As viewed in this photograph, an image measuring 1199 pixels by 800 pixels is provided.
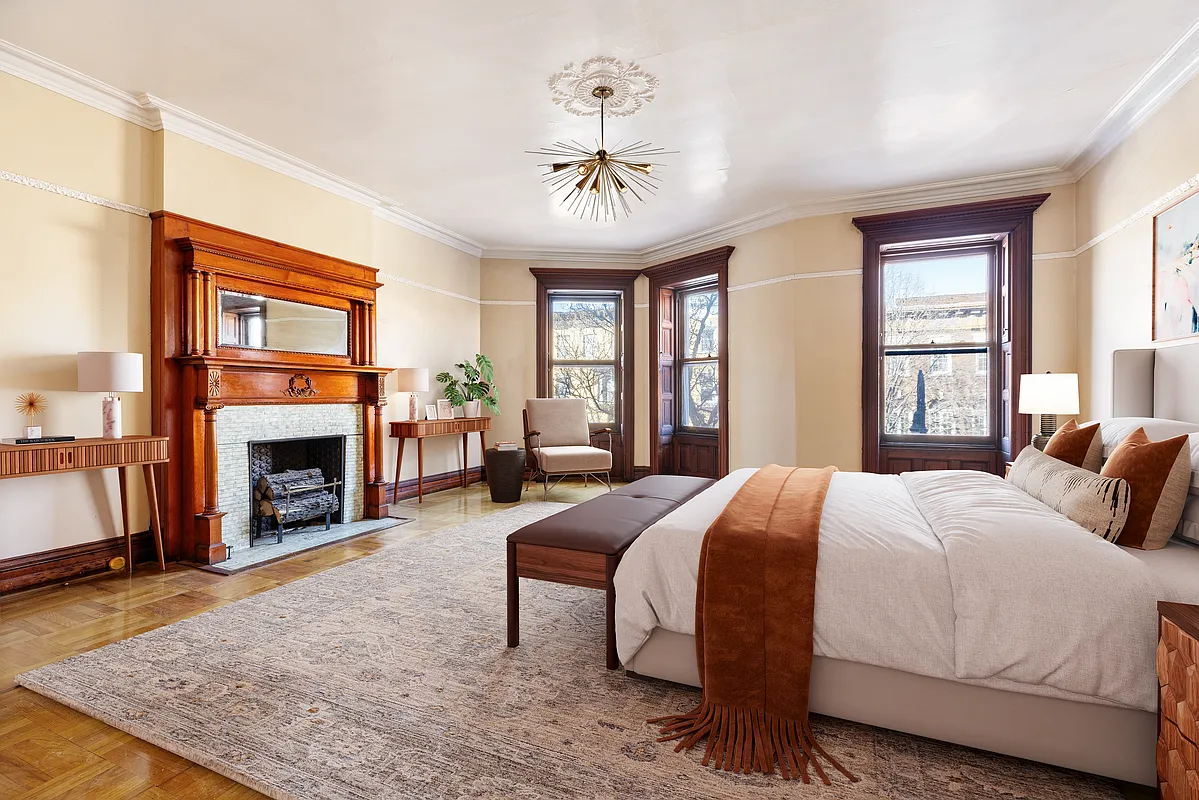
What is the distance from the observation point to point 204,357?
3.76 m

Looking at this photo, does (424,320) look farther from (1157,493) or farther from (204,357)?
(1157,493)

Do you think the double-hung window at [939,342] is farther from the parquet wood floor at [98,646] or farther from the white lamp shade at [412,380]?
the white lamp shade at [412,380]

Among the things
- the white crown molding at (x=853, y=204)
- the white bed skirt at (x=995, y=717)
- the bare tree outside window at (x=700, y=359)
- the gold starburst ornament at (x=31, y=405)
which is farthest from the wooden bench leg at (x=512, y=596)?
the white crown molding at (x=853, y=204)

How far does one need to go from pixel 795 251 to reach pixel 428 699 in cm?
500

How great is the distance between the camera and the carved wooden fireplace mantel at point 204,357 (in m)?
3.77

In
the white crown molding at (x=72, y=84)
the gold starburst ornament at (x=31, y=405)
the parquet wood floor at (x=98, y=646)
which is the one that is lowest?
the parquet wood floor at (x=98, y=646)

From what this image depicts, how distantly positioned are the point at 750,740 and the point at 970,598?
77 cm

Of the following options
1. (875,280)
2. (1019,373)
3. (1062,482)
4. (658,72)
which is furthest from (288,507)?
(1019,373)

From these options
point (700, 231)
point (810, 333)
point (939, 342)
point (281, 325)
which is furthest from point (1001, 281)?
point (281, 325)

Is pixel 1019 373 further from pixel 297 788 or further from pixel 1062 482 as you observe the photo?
pixel 297 788

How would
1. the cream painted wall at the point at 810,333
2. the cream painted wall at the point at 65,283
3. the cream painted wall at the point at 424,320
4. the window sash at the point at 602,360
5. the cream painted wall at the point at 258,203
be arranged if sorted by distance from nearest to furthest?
1. the cream painted wall at the point at 65,283
2. the cream painted wall at the point at 258,203
3. the cream painted wall at the point at 810,333
4. the cream painted wall at the point at 424,320
5. the window sash at the point at 602,360

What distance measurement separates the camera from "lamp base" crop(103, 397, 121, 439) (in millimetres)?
3318

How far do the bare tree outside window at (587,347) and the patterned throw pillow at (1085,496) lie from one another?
5276 mm

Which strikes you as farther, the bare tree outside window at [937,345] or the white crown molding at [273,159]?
the bare tree outside window at [937,345]
